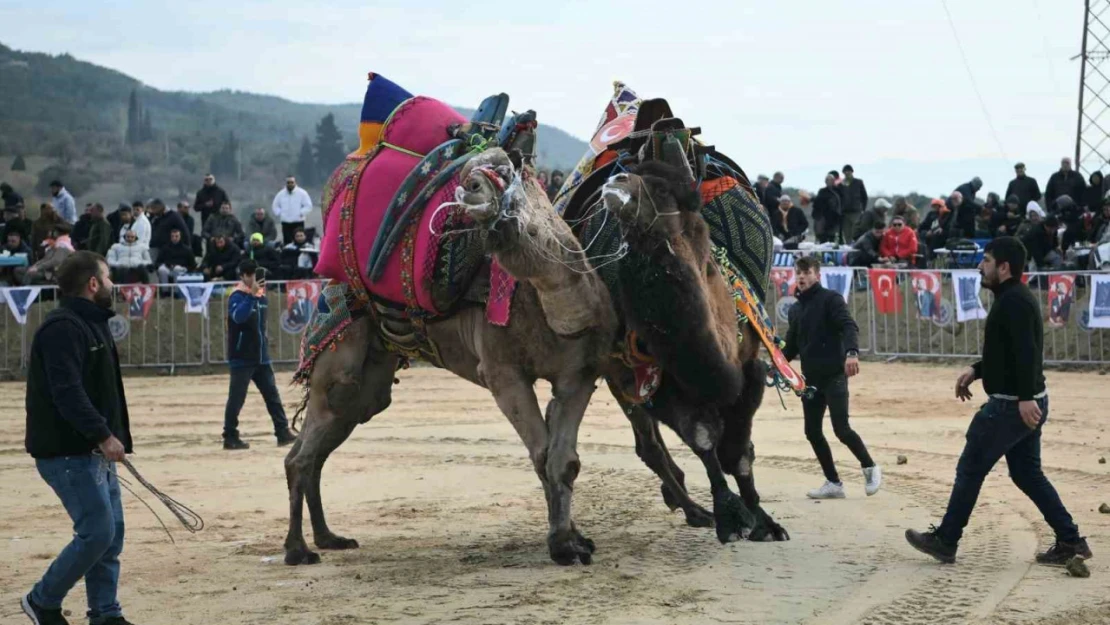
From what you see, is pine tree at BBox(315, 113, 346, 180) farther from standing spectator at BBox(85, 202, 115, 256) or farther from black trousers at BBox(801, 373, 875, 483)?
black trousers at BBox(801, 373, 875, 483)

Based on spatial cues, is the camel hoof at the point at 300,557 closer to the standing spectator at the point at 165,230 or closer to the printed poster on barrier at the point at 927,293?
the printed poster on barrier at the point at 927,293

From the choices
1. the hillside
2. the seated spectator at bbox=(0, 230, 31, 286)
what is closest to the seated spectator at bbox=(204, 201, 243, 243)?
the seated spectator at bbox=(0, 230, 31, 286)

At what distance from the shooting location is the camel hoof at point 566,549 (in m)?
9.38

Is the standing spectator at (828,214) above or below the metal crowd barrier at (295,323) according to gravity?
above

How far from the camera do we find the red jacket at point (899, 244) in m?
24.0

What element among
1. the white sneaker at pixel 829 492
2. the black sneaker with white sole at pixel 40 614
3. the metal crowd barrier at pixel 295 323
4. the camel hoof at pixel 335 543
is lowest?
the camel hoof at pixel 335 543

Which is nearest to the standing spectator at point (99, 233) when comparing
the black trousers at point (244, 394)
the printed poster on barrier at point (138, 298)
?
the printed poster on barrier at point (138, 298)

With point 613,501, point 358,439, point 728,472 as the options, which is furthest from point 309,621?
point 358,439

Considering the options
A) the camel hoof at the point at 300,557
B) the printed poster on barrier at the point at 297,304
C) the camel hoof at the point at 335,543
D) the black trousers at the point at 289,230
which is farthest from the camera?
the black trousers at the point at 289,230

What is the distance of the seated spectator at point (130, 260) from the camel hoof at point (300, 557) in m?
15.9

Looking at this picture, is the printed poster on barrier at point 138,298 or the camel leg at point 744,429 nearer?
the camel leg at point 744,429

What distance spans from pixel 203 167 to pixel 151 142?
281 inches

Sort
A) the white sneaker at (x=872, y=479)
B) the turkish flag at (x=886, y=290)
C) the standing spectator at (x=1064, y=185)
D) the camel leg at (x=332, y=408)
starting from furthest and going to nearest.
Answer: the standing spectator at (x=1064, y=185) < the turkish flag at (x=886, y=290) < the white sneaker at (x=872, y=479) < the camel leg at (x=332, y=408)

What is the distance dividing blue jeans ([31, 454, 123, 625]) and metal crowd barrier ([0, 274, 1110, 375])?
15477 mm
